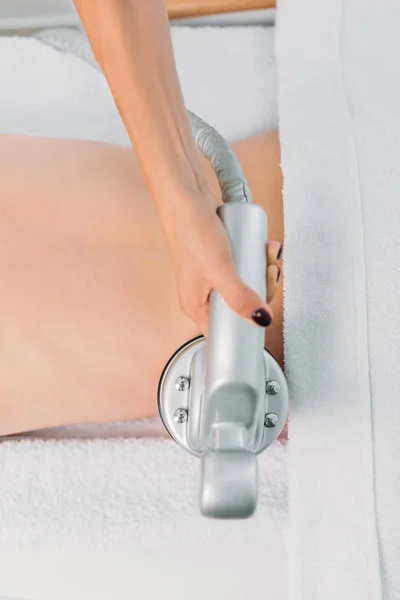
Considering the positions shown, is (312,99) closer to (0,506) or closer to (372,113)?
(372,113)

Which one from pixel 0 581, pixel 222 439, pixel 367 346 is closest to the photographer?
pixel 222 439

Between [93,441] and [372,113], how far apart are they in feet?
1.45

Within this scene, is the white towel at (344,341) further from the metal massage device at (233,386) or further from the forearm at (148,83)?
the forearm at (148,83)

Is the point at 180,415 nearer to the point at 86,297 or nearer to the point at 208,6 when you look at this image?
the point at 86,297

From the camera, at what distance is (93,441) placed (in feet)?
2.18

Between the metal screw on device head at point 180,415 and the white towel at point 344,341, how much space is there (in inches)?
3.8

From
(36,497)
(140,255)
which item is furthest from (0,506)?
(140,255)

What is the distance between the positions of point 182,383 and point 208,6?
538 mm

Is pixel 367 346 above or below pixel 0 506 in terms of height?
above

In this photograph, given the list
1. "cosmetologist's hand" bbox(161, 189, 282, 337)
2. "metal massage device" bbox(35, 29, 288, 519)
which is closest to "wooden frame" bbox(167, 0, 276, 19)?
"metal massage device" bbox(35, 29, 288, 519)

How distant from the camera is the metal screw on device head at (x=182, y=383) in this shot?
1.83 ft

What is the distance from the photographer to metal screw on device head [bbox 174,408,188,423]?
1.82ft

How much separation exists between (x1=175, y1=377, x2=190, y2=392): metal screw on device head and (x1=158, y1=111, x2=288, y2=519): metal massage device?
3cm

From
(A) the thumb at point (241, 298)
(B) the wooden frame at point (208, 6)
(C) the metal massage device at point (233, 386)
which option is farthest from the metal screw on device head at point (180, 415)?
(B) the wooden frame at point (208, 6)
